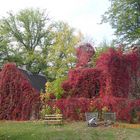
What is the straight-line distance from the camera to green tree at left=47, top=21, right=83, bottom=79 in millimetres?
57219

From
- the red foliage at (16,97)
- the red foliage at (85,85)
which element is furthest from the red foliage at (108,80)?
the red foliage at (16,97)

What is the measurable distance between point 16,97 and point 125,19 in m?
17.4

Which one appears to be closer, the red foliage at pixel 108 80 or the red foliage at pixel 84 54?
the red foliage at pixel 108 80

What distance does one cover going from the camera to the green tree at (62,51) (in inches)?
Answer: 2253

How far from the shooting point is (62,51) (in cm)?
5900

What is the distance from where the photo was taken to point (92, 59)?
45.5 metres

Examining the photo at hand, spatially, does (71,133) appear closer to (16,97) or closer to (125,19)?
(16,97)

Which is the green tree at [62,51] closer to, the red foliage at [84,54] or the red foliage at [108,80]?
the red foliage at [84,54]

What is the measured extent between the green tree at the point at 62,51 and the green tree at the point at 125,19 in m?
12.0

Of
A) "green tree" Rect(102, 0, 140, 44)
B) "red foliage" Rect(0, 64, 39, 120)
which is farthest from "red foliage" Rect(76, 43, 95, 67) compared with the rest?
"red foliage" Rect(0, 64, 39, 120)

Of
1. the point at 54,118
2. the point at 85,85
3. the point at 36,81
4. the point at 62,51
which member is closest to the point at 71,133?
the point at 54,118

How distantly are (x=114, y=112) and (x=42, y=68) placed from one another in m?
35.0

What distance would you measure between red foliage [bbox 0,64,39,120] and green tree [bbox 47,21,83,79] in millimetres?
23274

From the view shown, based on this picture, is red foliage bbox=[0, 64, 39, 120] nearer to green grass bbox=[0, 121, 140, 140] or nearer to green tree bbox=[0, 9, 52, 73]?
green grass bbox=[0, 121, 140, 140]
